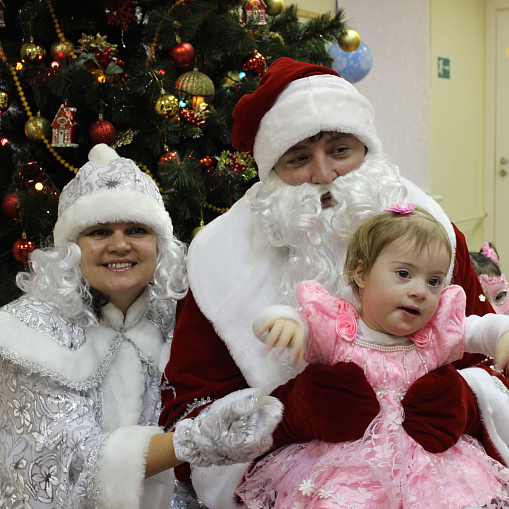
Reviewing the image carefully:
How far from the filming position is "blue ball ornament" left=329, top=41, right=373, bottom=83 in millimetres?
3613

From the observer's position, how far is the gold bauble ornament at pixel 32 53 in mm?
2414

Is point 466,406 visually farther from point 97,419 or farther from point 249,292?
point 97,419

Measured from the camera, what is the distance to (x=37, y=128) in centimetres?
248

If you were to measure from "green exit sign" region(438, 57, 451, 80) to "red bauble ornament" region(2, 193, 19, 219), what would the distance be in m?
4.88

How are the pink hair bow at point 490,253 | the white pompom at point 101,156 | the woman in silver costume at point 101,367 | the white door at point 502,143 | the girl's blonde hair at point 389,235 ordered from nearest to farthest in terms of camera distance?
the girl's blonde hair at point 389,235 < the woman in silver costume at point 101,367 < the white pompom at point 101,156 < the pink hair bow at point 490,253 < the white door at point 502,143

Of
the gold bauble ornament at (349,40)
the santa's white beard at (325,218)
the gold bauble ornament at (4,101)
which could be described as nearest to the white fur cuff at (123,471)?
the santa's white beard at (325,218)

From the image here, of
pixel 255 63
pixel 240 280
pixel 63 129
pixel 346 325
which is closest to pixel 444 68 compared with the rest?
pixel 255 63

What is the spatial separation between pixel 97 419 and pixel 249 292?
0.62m

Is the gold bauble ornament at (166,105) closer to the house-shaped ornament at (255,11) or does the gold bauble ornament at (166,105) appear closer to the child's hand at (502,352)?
the house-shaped ornament at (255,11)

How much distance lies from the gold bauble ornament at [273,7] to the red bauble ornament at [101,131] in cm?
105

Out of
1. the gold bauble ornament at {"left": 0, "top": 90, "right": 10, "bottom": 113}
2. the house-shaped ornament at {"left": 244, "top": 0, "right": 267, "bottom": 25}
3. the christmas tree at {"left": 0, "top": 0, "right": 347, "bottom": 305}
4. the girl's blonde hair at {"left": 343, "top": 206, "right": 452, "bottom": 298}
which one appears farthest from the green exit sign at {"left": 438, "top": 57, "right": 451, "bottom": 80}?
the girl's blonde hair at {"left": 343, "top": 206, "right": 452, "bottom": 298}

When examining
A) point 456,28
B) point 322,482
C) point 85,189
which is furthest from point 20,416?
point 456,28

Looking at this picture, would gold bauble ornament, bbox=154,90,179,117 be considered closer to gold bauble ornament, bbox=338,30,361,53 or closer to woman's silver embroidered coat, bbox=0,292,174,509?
woman's silver embroidered coat, bbox=0,292,174,509

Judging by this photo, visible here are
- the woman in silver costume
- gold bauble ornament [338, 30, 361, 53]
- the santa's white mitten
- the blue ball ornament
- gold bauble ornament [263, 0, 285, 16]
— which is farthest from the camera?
the blue ball ornament
